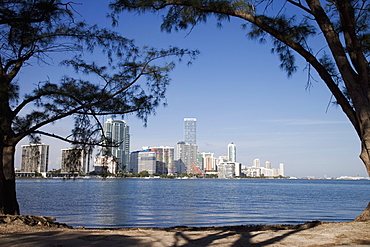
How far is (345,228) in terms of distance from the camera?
4906 mm

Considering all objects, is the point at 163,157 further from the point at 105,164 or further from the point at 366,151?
the point at 366,151

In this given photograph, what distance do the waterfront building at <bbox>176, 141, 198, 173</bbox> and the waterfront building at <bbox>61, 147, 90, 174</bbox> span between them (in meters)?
153

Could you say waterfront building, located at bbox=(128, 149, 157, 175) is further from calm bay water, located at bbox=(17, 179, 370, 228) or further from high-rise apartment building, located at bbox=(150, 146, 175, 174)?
calm bay water, located at bbox=(17, 179, 370, 228)

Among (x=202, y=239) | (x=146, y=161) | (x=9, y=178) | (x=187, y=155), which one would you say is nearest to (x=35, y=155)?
(x=9, y=178)

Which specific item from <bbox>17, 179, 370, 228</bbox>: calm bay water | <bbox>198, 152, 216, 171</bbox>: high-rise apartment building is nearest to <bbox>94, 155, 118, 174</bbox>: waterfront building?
<bbox>17, 179, 370, 228</bbox>: calm bay water

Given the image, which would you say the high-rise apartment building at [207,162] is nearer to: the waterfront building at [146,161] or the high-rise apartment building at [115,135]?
the waterfront building at [146,161]

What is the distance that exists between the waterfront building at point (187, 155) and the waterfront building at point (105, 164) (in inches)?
6012

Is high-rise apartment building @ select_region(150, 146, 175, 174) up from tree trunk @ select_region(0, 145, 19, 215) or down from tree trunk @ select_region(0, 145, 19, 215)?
up

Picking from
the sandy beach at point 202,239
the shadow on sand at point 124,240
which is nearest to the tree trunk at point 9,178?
the sandy beach at point 202,239

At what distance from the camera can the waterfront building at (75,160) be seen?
808 centimetres

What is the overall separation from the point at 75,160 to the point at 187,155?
527ft

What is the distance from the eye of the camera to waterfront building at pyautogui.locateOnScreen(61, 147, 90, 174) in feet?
26.5

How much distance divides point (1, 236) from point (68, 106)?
384 cm

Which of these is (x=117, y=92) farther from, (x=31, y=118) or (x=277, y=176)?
(x=277, y=176)
